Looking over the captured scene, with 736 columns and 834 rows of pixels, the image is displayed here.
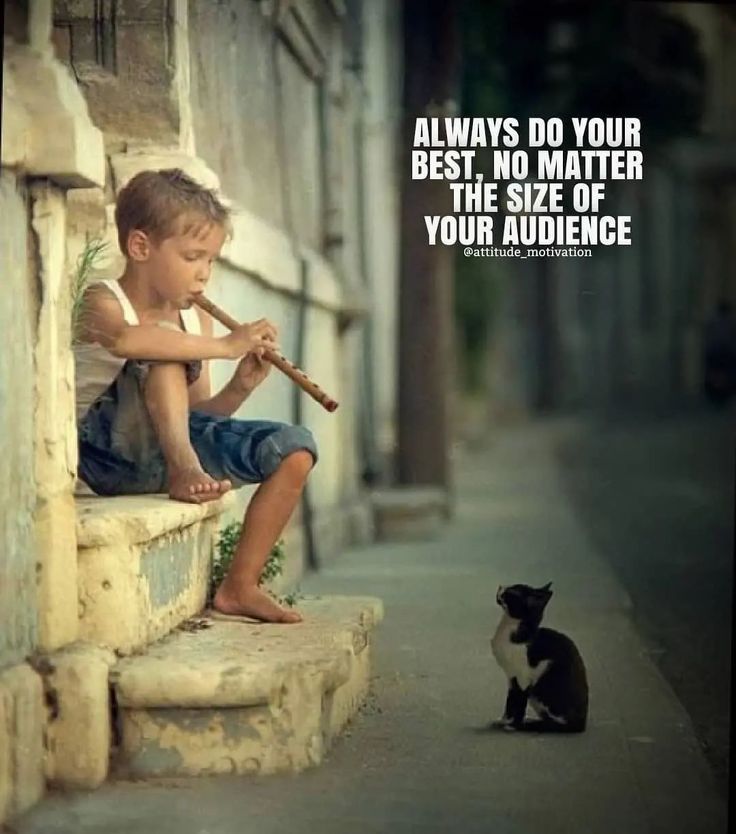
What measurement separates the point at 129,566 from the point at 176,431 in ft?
1.45

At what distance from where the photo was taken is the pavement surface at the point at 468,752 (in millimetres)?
4141

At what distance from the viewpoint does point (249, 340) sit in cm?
464

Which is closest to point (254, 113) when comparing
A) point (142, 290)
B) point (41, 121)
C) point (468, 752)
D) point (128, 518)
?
point (142, 290)

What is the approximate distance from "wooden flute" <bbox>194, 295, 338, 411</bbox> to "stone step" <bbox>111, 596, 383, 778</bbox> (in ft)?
2.60

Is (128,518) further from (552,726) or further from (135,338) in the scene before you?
(552,726)

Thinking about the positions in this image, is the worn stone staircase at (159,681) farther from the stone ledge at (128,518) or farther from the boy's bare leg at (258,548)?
the boy's bare leg at (258,548)

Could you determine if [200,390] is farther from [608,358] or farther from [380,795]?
[608,358]

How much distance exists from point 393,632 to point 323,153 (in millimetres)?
2193

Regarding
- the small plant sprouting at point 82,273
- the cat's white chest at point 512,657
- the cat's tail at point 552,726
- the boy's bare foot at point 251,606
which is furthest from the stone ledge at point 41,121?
the cat's tail at point 552,726

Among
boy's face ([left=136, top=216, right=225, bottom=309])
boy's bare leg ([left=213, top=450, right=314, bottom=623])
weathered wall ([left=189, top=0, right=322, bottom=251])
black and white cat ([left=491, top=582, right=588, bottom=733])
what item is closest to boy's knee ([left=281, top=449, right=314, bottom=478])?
boy's bare leg ([left=213, top=450, right=314, bottom=623])

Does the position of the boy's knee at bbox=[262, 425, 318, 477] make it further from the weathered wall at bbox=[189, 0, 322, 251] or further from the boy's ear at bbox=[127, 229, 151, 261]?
the weathered wall at bbox=[189, 0, 322, 251]

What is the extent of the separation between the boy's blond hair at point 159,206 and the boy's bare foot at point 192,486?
2.05 ft

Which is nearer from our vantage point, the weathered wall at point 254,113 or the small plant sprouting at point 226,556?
the small plant sprouting at point 226,556

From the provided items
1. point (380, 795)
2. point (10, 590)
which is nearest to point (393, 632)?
point (380, 795)
